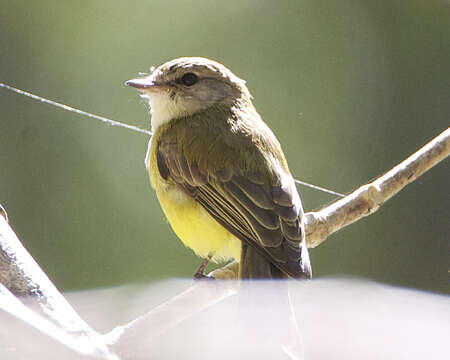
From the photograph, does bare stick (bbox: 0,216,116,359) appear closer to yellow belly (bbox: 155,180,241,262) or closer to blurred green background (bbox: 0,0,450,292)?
yellow belly (bbox: 155,180,241,262)

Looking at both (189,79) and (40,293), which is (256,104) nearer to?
(189,79)

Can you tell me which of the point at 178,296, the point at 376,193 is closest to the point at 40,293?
the point at 178,296

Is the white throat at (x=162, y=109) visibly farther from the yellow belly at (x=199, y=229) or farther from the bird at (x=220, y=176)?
the yellow belly at (x=199, y=229)

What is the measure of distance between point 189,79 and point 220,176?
51 cm

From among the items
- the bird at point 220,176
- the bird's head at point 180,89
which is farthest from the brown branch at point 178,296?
the bird's head at point 180,89

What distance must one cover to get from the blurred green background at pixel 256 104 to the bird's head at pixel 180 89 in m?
1.06

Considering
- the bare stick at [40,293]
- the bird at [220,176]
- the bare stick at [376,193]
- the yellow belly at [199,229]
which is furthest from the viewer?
the bare stick at [376,193]

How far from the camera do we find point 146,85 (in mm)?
2305

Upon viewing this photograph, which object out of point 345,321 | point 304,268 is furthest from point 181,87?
point 345,321

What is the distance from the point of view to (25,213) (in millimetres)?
3492

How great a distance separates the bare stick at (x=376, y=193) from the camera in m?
2.09

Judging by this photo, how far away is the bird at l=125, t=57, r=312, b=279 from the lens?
6.02 ft

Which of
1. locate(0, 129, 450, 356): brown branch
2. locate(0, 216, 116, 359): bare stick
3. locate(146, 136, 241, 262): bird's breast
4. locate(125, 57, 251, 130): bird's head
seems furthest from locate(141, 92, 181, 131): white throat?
locate(0, 216, 116, 359): bare stick

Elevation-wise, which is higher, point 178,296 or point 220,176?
point 220,176
